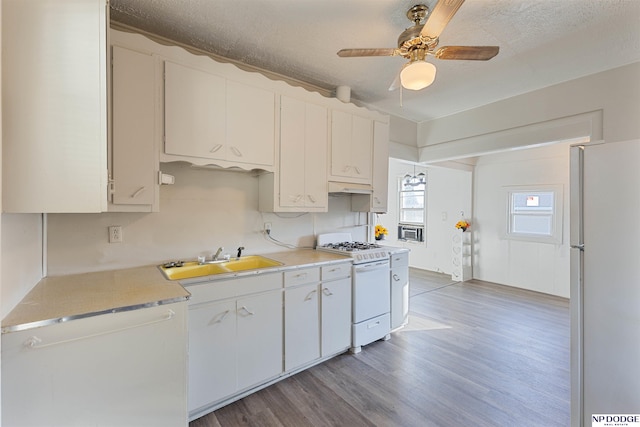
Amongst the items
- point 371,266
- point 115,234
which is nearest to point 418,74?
point 371,266

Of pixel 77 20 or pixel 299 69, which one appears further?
pixel 299 69

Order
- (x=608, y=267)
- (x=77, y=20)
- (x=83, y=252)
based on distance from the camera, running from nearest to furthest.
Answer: (x=77, y=20), (x=608, y=267), (x=83, y=252)

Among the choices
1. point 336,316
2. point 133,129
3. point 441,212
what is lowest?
point 336,316

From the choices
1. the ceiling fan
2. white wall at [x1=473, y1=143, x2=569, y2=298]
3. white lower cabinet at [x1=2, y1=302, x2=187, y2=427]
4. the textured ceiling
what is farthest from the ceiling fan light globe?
white wall at [x1=473, y1=143, x2=569, y2=298]

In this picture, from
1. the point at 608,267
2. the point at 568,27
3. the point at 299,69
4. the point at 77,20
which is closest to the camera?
the point at 77,20

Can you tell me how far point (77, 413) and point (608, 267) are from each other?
106 inches

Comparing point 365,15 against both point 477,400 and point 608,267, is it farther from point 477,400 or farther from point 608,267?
point 477,400

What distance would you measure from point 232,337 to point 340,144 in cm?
205

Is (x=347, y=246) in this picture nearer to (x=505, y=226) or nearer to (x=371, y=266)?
(x=371, y=266)

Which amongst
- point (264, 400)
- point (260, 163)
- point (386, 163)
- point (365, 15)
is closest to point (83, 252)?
point (260, 163)

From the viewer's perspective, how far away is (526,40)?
2279 millimetres

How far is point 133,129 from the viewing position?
1.84 meters

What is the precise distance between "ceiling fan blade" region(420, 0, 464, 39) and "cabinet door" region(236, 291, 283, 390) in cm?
203

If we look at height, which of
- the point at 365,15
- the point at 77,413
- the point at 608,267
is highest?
the point at 365,15
